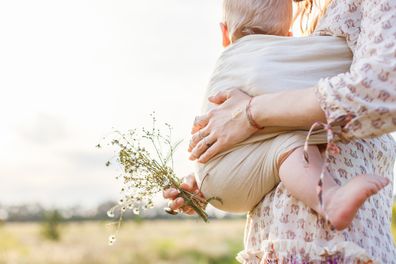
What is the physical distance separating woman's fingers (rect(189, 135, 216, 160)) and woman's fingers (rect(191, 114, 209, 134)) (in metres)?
0.07

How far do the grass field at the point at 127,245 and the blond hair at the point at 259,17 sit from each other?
903 centimetres

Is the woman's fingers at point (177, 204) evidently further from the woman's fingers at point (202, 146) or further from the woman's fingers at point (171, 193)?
the woman's fingers at point (202, 146)

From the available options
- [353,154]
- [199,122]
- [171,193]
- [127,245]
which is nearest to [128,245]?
[127,245]

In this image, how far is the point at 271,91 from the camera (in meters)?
1.89

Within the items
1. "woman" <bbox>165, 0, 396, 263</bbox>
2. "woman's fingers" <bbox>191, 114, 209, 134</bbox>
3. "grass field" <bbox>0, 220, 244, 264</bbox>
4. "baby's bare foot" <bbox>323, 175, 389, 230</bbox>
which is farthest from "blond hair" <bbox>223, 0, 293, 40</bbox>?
"grass field" <bbox>0, 220, 244, 264</bbox>

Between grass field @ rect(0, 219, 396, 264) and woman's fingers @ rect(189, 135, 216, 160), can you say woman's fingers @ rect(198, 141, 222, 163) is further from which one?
grass field @ rect(0, 219, 396, 264)

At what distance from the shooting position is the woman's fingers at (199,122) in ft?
6.69

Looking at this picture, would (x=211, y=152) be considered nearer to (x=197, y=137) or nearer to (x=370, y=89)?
(x=197, y=137)

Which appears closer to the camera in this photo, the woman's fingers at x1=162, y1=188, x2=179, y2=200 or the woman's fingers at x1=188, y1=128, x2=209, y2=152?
the woman's fingers at x1=188, y1=128, x2=209, y2=152

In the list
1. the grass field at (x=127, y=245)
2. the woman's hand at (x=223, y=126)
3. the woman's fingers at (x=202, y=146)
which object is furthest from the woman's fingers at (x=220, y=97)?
the grass field at (x=127, y=245)

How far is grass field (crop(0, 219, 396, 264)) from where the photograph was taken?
11789mm

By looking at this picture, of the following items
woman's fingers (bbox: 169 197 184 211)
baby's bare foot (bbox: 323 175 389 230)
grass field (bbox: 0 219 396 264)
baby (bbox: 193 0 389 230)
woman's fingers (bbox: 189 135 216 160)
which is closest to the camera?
baby's bare foot (bbox: 323 175 389 230)

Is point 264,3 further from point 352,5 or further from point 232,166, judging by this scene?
point 232,166

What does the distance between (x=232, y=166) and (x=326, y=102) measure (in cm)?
34
